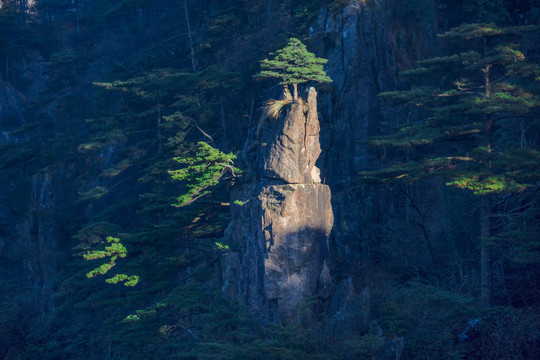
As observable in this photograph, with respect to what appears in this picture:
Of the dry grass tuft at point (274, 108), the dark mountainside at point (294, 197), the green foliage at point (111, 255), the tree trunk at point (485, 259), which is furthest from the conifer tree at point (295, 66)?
the green foliage at point (111, 255)

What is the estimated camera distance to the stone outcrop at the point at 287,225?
2064 centimetres

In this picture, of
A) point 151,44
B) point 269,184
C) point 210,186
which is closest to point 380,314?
point 269,184

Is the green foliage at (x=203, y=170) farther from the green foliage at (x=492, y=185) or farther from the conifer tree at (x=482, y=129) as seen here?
the green foliage at (x=492, y=185)

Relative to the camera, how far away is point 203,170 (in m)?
23.3

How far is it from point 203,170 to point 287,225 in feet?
14.7

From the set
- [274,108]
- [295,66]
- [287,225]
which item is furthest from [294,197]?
[295,66]

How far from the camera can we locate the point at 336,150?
1073 inches

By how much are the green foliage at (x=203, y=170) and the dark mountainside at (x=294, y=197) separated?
3.5 inches

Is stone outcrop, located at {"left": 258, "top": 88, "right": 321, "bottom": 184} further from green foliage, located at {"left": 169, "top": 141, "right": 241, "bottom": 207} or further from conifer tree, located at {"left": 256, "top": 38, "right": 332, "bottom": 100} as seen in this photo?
green foliage, located at {"left": 169, "top": 141, "right": 241, "bottom": 207}

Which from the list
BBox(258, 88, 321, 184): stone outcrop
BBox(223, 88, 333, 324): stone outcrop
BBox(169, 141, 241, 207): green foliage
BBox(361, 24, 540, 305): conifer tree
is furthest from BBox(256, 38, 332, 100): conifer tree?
BBox(169, 141, 241, 207): green foliage

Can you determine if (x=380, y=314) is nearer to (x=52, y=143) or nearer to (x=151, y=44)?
(x=52, y=143)

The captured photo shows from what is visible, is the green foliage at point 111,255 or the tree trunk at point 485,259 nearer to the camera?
the tree trunk at point 485,259

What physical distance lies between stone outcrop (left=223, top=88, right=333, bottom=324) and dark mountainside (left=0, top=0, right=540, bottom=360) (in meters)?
0.08

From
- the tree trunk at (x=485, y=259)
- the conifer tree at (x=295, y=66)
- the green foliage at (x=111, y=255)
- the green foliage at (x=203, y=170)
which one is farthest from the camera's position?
the green foliage at (x=111, y=255)
